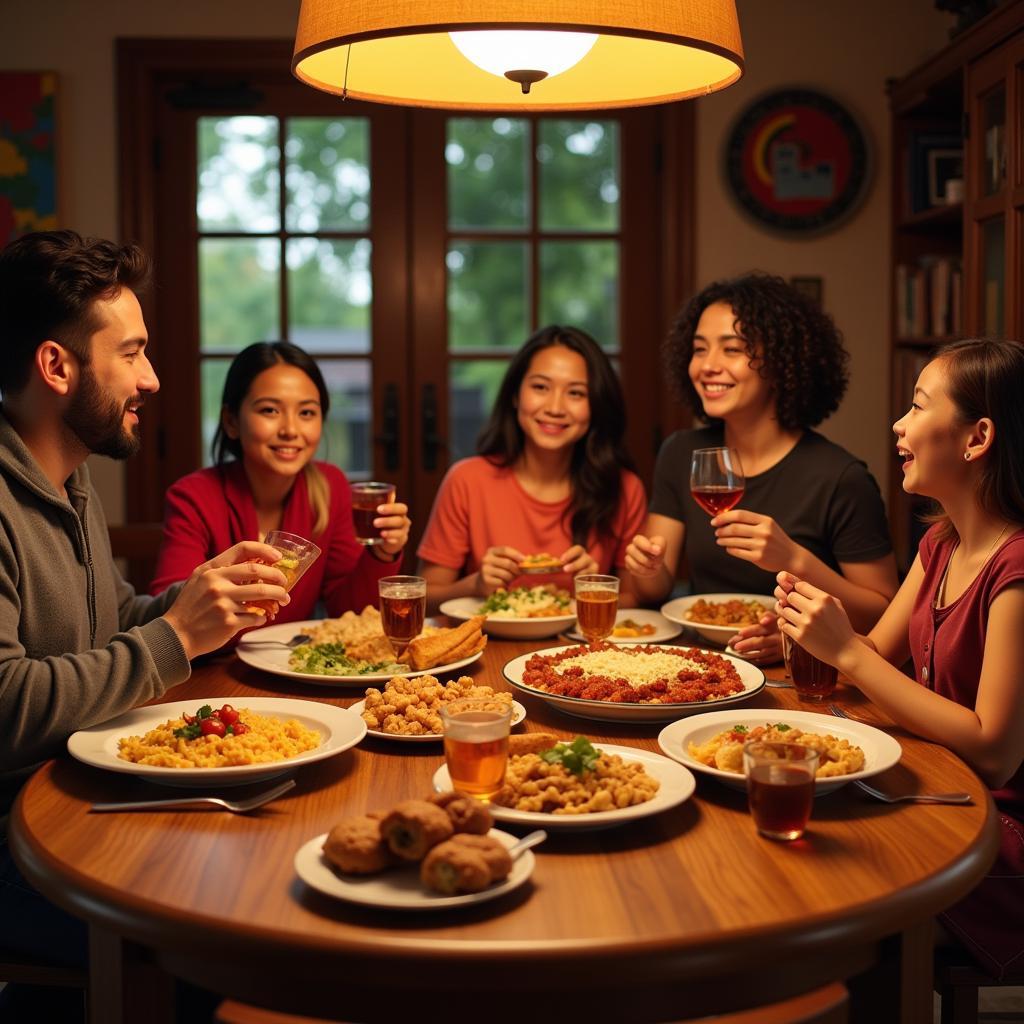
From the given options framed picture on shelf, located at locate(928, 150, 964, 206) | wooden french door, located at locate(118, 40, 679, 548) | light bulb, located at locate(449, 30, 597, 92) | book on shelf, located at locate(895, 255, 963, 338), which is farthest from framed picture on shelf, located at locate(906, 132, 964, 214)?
light bulb, located at locate(449, 30, 597, 92)

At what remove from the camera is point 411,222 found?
464 cm

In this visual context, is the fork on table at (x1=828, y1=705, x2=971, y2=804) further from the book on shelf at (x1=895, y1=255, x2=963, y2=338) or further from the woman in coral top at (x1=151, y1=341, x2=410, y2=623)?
the book on shelf at (x1=895, y1=255, x2=963, y2=338)

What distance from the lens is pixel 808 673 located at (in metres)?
1.87

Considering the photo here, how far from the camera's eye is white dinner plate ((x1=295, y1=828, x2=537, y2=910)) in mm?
1116

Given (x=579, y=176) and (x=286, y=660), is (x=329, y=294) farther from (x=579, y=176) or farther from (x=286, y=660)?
(x=286, y=660)

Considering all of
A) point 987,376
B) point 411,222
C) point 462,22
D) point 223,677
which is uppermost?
point 411,222

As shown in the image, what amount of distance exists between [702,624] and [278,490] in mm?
1087

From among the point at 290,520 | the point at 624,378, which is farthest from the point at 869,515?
the point at 624,378

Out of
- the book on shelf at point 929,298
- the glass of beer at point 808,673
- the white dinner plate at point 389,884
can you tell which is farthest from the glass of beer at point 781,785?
the book on shelf at point 929,298

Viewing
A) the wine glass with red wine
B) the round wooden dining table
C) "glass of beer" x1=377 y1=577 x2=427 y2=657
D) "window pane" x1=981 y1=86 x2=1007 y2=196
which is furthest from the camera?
"window pane" x1=981 y1=86 x2=1007 y2=196

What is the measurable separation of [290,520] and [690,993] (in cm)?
181

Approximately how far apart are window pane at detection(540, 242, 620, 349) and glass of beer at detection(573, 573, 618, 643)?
112 inches

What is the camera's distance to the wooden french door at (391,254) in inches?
181

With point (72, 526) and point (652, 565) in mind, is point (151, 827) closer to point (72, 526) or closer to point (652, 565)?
point (72, 526)
